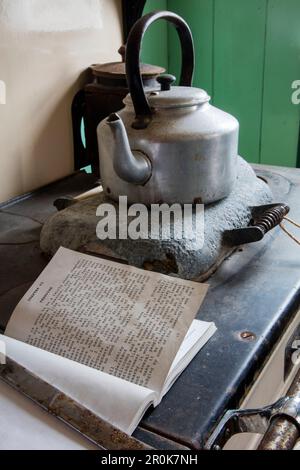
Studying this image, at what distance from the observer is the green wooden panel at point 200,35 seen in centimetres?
156

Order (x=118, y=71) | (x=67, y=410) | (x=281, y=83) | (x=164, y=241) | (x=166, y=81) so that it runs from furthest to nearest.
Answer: (x=281, y=83), (x=118, y=71), (x=166, y=81), (x=164, y=241), (x=67, y=410)

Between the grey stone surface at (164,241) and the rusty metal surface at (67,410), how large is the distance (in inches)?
10.4

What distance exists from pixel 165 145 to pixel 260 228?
207 mm

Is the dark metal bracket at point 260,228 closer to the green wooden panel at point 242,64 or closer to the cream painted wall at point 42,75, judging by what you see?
the cream painted wall at point 42,75

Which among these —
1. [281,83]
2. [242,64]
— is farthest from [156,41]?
[281,83]

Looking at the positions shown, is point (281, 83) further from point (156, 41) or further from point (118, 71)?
point (118, 71)

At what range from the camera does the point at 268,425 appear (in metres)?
0.53

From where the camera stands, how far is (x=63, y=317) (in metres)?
0.68

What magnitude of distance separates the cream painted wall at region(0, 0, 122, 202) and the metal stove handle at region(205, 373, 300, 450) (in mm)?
777

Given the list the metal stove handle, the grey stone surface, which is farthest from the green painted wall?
the metal stove handle

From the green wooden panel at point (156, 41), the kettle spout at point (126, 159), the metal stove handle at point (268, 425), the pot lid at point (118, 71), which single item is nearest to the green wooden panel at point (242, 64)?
the green wooden panel at point (156, 41)
